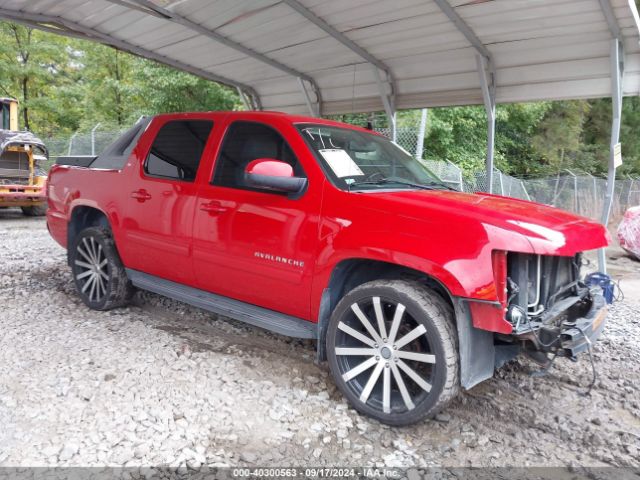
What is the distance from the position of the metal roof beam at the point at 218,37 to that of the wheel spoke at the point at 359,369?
5722 millimetres

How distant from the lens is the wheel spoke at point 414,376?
2881 mm

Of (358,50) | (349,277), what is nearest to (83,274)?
(349,277)

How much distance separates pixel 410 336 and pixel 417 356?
0.12 metres

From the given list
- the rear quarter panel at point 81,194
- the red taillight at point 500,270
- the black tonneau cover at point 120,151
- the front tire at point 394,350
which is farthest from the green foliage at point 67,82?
the red taillight at point 500,270

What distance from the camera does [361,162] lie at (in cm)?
372

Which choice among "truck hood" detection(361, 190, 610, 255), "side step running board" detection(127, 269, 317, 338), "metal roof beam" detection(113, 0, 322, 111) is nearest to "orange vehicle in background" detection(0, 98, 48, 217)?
"metal roof beam" detection(113, 0, 322, 111)

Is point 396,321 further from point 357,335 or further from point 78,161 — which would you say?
point 78,161

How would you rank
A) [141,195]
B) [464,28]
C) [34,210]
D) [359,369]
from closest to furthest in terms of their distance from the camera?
[359,369] < [141,195] < [464,28] < [34,210]

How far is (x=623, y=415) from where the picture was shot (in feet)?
10.9

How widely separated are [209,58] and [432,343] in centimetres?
760

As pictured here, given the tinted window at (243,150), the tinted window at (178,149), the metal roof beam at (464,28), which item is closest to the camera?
the tinted window at (243,150)

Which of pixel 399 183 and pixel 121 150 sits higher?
pixel 121 150

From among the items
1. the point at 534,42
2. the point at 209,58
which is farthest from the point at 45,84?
the point at 534,42

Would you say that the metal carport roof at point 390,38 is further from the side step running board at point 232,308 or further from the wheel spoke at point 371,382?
the wheel spoke at point 371,382
